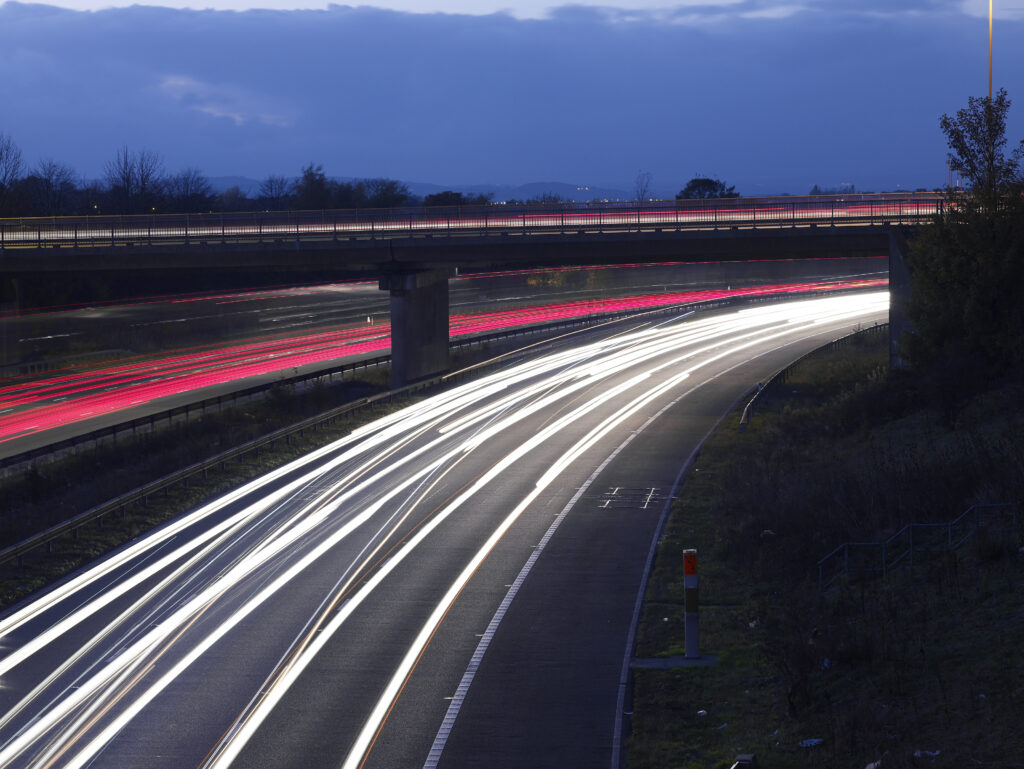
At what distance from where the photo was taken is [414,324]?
50062mm

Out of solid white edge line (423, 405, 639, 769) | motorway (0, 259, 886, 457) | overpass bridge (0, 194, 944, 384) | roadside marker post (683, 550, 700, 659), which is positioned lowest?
solid white edge line (423, 405, 639, 769)

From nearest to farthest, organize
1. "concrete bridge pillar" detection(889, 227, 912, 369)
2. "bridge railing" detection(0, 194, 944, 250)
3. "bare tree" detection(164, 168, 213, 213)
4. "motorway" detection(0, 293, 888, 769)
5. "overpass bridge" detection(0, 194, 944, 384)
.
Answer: "motorway" detection(0, 293, 888, 769) < "concrete bridge pillar" detection(889, 227, 912, 369) < "overpass bridge" detection(0, 194, 944, 384) < "bridge railing" detection(0, 194, 944, 250) < "bare tree" detection(164, 168, 213, 213)

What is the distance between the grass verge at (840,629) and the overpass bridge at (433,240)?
20738mm

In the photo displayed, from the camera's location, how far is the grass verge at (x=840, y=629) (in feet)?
35.6

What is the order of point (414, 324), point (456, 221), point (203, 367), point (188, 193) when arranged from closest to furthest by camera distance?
point (456, 221)
point (414, 324)
point (203, 367)
point (188, 193)

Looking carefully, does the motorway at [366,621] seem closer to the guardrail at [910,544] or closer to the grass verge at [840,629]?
the grass verge at [840,629]

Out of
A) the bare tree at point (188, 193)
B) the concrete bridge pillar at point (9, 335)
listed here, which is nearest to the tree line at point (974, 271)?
the concrete bridge pillar at point (9, 335)

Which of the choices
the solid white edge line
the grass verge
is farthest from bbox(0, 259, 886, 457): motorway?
the grass verge

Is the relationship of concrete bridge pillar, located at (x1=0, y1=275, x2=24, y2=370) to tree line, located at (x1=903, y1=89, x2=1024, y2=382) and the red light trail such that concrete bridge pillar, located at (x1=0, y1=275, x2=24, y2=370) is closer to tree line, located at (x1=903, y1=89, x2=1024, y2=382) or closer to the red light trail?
the red light trail

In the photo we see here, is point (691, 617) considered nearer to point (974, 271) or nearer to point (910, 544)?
point (910, 544)

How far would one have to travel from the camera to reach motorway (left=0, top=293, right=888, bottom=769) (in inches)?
489

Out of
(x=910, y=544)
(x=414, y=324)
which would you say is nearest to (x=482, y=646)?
(x=910, y=544)

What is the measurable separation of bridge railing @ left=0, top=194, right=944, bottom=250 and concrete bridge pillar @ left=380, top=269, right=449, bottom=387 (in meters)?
2.43

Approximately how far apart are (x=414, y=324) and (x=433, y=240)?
435cm
